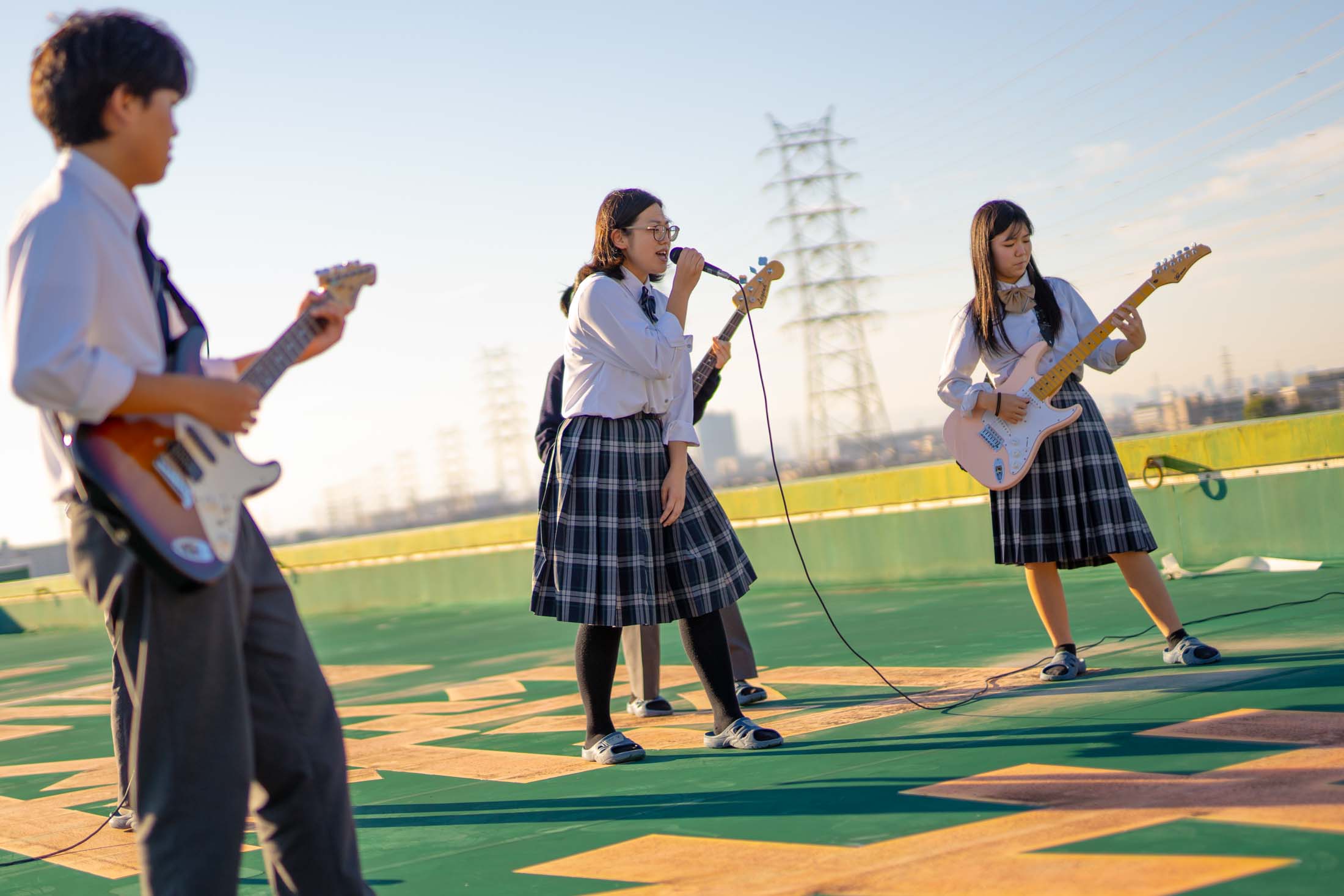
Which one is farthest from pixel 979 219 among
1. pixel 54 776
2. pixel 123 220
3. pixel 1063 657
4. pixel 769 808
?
pixel 54 776

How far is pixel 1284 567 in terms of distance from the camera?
23.9 ft

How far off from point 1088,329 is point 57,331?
3.96 m

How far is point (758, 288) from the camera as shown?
515 centimetres

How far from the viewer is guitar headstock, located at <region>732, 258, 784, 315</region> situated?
511 cm

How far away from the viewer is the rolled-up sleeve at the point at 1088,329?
16.0 feet

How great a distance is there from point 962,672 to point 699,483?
1530mm

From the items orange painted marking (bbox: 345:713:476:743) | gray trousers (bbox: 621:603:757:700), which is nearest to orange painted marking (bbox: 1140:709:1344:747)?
gray trousers (bbox: 621:603:757:700)

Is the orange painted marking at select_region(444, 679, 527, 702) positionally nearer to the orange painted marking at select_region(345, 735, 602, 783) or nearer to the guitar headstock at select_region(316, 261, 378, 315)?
the orange painted marking at select_region(345, 735, 602, 783)

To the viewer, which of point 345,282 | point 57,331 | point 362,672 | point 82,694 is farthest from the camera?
point 82,694

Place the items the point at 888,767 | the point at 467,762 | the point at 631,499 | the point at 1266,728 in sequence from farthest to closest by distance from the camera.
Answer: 1. the point at 467,762
2. the point at 631,499
3. the point at 888,767
4. the point at 1266,728

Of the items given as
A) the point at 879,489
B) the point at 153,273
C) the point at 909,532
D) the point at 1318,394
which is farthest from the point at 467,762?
the point at 1318,394

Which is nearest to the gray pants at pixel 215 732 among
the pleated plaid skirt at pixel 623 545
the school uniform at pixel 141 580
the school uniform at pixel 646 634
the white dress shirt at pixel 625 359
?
the school uniform at pixel 141 580

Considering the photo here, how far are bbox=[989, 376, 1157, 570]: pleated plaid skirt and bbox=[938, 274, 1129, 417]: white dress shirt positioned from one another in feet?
0.53

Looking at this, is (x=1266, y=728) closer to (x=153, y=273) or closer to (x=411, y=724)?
(x=153, y=273)
